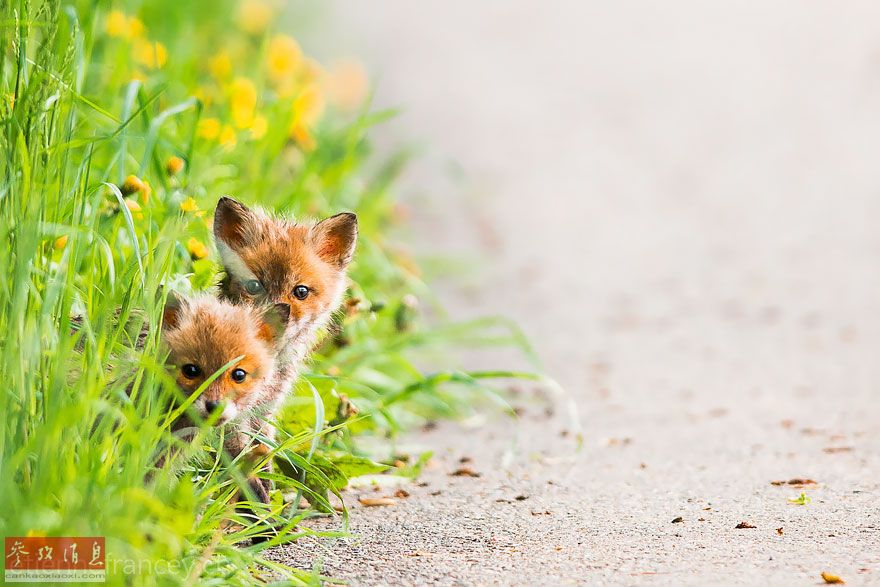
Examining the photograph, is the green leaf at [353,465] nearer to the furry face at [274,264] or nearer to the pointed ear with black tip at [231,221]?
the furry face at [274,264]

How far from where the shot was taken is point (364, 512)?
373 cm

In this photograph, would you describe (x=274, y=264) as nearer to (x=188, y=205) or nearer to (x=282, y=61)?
(x=188, y=205)

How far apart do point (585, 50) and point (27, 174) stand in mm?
12723

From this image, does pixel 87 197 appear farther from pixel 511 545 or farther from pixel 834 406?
pixel 834 406

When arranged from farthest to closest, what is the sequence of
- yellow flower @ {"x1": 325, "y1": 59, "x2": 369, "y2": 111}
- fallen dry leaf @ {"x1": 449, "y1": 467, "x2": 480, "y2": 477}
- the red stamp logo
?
yellow flower @ {"x1": 325, "y1": 59, "x2": 369, "y2": 111} → fallen dry leaf @ {"x1": 449, "y1": 467, "x2": 480, "y2": 477} → the red stamp logo

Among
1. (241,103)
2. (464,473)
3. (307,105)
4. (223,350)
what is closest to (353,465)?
(464,473)

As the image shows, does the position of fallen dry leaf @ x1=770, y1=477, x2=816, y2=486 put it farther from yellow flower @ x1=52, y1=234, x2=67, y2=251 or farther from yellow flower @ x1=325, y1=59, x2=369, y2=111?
yellow flower @ x1=325, y1=59, x2=369, y2=111

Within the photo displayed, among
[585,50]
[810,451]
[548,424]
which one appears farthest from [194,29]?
[585,50]

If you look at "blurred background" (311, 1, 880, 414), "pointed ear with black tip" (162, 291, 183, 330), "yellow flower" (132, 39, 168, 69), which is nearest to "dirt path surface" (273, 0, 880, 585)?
"blurred background" (311, 1, 880, 414)

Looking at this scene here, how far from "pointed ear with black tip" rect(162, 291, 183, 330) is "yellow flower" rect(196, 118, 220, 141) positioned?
7.12 ft

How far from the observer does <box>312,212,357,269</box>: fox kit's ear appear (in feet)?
12.1

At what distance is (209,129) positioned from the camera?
5336 millimetres

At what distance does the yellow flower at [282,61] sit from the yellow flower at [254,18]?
126 cm

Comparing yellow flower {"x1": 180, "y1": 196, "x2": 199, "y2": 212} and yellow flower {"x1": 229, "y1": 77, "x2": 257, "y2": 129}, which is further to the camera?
yellow flower {"x1": 229, "y1": 77, "x2": 257, "y2": 129}
